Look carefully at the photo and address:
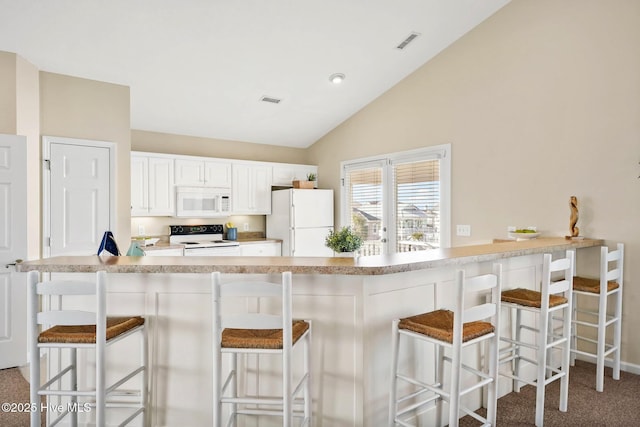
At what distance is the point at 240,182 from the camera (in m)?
5.90

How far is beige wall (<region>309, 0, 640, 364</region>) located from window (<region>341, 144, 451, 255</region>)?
0.18 meters

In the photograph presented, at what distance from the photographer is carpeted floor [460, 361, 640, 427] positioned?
8.34 ft

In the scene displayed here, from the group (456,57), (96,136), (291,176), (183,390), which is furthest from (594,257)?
(96,136)

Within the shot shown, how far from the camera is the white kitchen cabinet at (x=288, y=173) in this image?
20.5 ft

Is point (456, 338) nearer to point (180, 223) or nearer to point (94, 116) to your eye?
point (94, 116)

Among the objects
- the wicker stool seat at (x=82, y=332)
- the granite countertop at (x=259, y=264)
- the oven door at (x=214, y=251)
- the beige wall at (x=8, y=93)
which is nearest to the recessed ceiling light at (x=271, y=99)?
the oven door at (x=214, y=251)

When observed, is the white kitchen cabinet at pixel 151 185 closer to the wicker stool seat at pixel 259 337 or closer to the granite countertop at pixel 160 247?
the granite countertop at pixel 160 247

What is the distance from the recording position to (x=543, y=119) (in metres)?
3.85

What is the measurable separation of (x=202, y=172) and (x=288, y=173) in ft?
4.59

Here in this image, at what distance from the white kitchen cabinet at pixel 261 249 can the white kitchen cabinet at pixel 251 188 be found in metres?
0.53

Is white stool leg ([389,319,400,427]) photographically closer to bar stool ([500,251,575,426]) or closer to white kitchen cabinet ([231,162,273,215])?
bar stool ([500,251,575,426])

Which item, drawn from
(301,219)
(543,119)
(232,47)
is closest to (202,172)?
(301,219)

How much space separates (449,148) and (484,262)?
224 centimetres

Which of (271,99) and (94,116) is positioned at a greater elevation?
(271,99)
